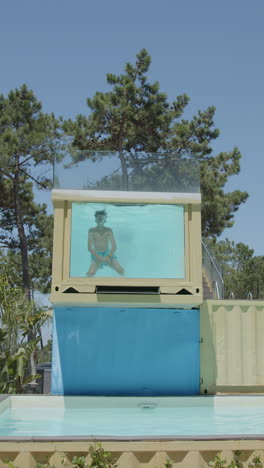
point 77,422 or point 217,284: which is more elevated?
point 217,284

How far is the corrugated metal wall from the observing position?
1141 cm

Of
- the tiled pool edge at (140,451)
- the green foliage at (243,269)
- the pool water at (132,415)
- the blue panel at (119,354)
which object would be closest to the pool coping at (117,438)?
the tiled pool edge at (140,451)

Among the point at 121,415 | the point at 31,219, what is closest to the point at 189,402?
the point at 121,415

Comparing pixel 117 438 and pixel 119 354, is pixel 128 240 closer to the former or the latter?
pixel 119 354

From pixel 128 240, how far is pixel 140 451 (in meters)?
4.79

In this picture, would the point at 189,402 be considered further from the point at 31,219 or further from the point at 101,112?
the point at 31,219

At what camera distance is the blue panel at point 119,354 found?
11.2 m

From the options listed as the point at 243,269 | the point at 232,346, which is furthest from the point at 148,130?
the point at 243,269

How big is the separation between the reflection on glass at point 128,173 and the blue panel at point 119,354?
2.60 metres

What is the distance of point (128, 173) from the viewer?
10.9 metres

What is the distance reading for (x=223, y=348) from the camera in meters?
11.5

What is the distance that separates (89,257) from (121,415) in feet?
9.39

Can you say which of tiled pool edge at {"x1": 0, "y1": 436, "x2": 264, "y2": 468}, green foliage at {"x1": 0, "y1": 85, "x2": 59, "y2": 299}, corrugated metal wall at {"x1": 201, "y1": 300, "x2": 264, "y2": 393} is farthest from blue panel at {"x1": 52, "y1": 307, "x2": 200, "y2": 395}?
green foliage at {"x1": 0, "y1": 85, "x2": 59, "y2": 299}

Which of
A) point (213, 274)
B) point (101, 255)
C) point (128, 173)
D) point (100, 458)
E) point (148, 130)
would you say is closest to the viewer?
point (100, 458)
